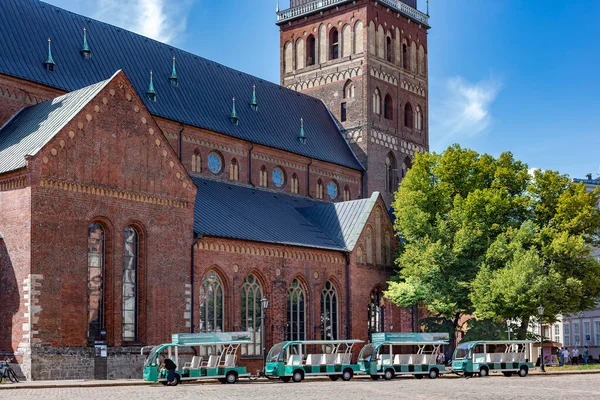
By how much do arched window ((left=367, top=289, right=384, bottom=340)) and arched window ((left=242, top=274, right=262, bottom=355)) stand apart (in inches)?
361

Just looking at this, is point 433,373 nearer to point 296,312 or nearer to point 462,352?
point 462,352

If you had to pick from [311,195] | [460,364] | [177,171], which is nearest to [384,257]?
[311,195]

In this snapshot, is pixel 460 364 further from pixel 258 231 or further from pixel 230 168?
pixel 230 168

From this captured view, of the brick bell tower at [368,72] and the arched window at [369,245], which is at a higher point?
the brick bell tower at [368,72]

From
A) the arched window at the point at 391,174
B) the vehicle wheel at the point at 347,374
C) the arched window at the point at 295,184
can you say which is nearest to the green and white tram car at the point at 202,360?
the vehicle wheel at the point at 347,374

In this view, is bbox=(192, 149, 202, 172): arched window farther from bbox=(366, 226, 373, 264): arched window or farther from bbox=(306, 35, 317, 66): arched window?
bbox=(306, 35, 317, 66): arched window

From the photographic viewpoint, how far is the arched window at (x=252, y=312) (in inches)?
1941

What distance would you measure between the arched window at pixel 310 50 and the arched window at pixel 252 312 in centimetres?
2613

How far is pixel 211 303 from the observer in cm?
4753

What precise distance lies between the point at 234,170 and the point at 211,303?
39.5 feet

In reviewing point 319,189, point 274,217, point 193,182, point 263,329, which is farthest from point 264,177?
point 193,182

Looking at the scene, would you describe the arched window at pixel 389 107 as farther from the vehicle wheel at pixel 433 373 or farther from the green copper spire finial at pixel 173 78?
the vehicle wheel at pixel 433 373

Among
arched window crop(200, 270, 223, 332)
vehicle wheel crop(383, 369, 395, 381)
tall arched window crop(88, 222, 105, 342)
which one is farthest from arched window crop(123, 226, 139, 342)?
vehicle wheel crop(383, 369, 395, 381)

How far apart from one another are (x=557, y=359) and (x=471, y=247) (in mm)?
15886
